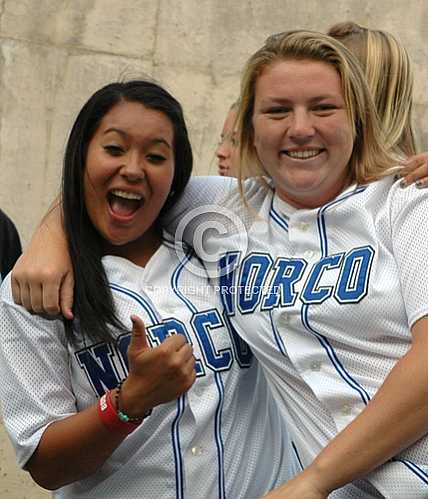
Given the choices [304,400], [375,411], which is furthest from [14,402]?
[375,411]

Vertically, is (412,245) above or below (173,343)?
above

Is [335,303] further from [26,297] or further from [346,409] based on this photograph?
[26,297]

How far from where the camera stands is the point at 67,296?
192 centimetres

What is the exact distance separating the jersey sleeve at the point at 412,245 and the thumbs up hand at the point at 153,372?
41 cm

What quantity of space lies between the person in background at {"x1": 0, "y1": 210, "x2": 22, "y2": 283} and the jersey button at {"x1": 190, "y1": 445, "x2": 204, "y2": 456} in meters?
0.99

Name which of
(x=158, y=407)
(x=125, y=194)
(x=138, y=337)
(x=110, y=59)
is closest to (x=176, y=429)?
(x=158, y=407)

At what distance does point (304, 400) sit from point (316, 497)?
0.25m

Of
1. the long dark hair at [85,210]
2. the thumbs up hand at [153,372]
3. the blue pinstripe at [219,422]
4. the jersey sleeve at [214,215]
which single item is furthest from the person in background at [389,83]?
the thumbs up hand at [153,372]

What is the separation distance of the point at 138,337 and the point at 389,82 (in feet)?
2.73

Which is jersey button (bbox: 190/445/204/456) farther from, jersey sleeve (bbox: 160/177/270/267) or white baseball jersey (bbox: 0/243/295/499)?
jersey sleeve (bbox: 160/177/270/267)

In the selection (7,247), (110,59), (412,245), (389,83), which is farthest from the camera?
(110,59)

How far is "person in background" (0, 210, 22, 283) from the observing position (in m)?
2.72

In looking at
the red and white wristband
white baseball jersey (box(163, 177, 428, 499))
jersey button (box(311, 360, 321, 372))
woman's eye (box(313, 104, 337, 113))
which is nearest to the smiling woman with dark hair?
the red and white wristband

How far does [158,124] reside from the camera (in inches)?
80.2
